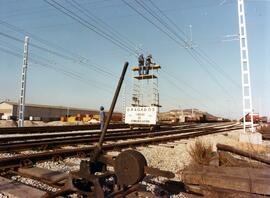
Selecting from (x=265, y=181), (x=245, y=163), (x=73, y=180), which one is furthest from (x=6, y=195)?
(x=245, y=163)

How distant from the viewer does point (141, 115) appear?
A: 67.8ft

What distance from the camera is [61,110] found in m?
83.9

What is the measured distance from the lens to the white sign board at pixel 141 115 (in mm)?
20059

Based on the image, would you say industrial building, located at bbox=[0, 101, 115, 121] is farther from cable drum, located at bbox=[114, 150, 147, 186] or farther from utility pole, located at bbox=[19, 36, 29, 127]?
cable drum, located at bbox=[114, 150, 147, 186]

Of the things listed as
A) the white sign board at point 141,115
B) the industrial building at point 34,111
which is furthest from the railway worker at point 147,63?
the industrial building at point 34,111

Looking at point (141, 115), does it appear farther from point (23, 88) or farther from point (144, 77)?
point (23, 88)

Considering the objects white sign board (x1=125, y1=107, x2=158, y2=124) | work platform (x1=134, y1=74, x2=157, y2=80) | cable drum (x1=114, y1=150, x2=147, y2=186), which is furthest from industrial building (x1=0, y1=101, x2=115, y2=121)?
cable drum (x1=114, y1=150, x2=147, y2=186)

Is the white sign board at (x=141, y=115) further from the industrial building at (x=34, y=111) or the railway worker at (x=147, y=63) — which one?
the industrial building at (x=34, y=111)

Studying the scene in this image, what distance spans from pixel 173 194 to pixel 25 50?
22272 millimetres

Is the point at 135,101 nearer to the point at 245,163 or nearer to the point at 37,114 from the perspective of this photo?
the point at 245,163

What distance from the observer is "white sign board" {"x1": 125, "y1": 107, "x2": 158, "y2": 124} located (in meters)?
20.1

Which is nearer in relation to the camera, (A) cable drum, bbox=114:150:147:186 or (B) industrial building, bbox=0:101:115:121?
(A) cable drum, bbox=114:150:147:186

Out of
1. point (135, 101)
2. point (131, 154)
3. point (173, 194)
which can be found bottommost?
point (173, 194)

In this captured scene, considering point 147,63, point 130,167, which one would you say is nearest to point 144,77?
point 147,63
